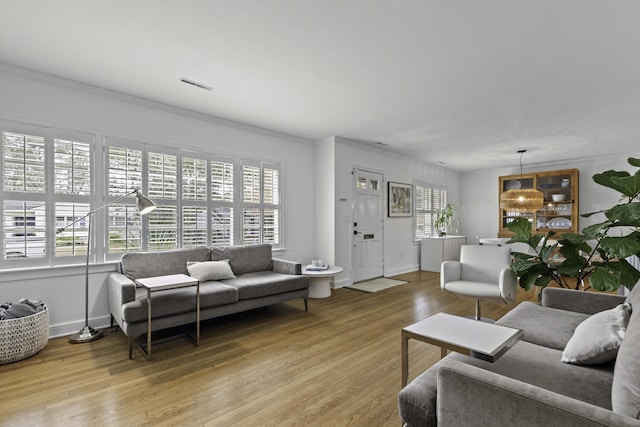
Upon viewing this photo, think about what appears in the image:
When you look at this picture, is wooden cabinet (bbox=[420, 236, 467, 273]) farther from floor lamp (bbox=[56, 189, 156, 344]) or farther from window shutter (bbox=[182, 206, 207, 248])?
floor lamp (bbox=[56, 189, 156, 344])

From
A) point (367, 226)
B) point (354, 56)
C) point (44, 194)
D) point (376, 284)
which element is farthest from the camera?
point (367, 226)

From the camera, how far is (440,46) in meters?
2.52

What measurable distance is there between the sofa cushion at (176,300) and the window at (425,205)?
16.6 feet

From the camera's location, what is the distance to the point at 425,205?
753 cm

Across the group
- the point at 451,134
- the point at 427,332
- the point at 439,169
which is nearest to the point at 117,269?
the point at 427,332

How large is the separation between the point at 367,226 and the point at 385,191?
2.93ft

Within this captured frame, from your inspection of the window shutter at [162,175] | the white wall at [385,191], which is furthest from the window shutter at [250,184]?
the white wall at [385,191]

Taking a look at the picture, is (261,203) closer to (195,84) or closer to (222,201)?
(222,201)

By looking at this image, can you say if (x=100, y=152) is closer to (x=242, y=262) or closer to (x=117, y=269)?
(x=117, y=269)

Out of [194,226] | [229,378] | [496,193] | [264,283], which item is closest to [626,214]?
[229,378]

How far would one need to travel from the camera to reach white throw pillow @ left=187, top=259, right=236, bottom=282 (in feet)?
11.7

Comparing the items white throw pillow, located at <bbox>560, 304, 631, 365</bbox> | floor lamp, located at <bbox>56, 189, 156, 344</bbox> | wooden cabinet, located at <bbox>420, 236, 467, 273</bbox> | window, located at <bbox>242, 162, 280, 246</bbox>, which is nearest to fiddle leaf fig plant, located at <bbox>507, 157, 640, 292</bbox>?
white throw pillow, located at <bbox>560, 304, 631, 365</bbox>

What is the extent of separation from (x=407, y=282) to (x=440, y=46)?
4.28 m

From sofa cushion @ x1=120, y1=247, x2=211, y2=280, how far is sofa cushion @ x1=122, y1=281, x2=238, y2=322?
27 cm
